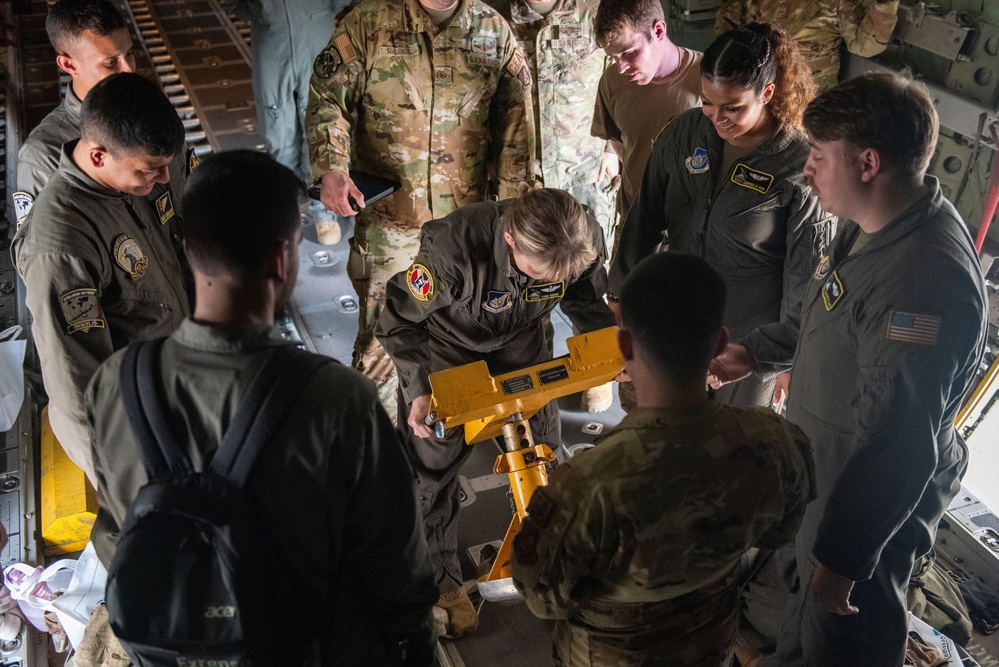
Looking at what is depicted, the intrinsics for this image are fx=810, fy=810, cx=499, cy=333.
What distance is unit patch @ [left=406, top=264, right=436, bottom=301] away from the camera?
8.59 ft

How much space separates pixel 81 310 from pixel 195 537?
1.21 m

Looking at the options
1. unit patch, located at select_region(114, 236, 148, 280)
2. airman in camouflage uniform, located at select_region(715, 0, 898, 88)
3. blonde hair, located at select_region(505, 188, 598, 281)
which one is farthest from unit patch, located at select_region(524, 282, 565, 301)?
airman in camouflage uniform, located at select_region(715, 0, 898, 88)

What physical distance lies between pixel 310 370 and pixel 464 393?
0.83 m

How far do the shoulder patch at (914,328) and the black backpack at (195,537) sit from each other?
1399 millimetres

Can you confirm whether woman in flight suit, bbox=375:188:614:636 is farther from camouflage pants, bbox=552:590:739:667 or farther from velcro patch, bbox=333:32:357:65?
velcro patch, bbox=333:32:357:65

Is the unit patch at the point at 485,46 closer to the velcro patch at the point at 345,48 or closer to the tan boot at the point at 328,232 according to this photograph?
the velcro patch at the point at 345,48

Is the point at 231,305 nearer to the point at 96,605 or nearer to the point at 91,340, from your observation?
the point at 91,340

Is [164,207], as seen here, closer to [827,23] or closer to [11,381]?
[11,381]

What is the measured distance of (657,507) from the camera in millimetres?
1624

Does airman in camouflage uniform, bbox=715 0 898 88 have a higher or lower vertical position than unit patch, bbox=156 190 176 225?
higher

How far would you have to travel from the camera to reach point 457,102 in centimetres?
346

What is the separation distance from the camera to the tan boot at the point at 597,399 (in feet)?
13.0

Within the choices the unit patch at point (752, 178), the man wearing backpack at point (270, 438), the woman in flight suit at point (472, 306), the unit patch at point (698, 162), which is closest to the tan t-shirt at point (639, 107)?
the unit patch at point (698, 162)

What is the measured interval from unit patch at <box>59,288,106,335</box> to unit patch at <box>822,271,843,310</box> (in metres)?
2.10
